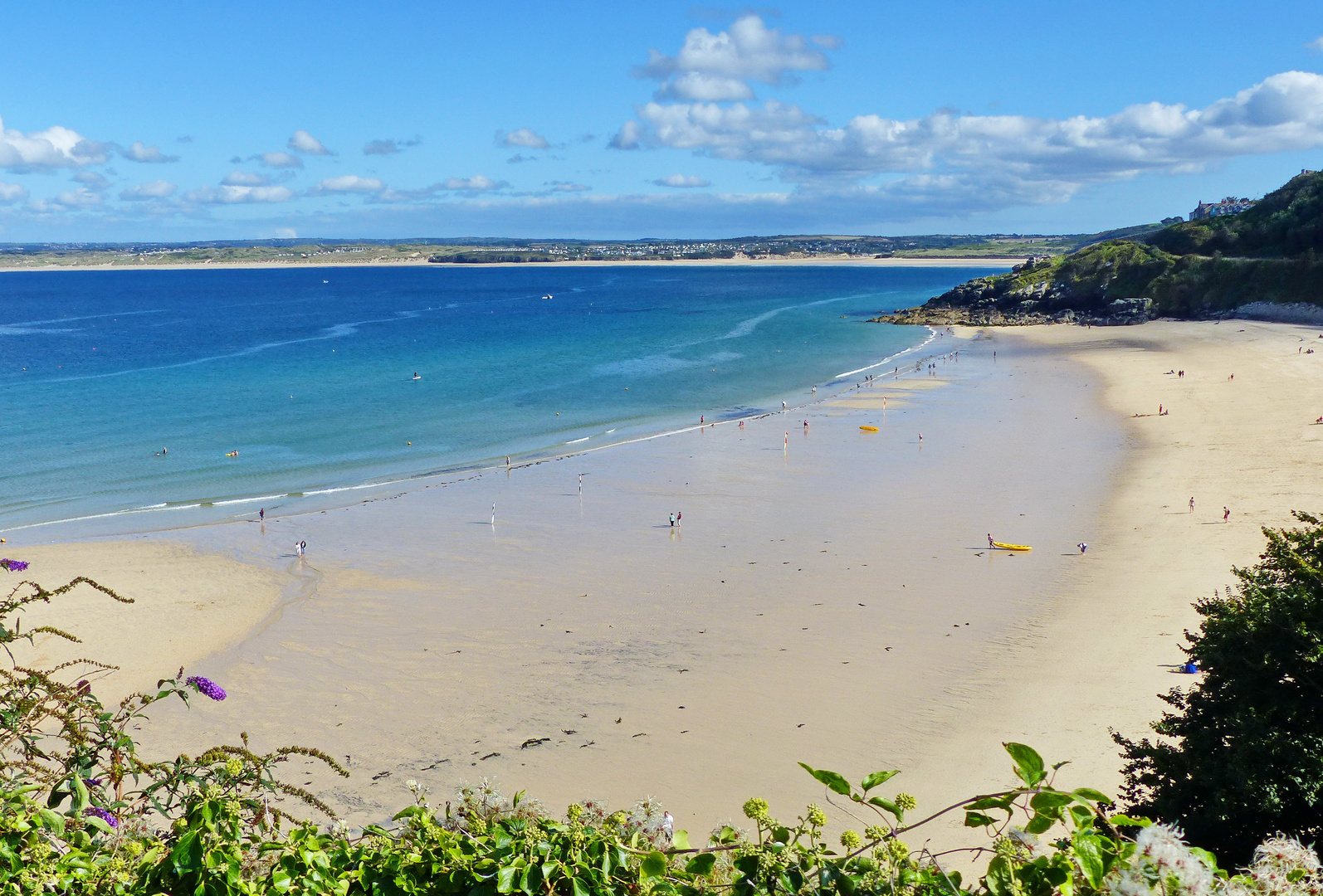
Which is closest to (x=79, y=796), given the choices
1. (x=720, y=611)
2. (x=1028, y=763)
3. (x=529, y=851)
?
(x=529, y=851)

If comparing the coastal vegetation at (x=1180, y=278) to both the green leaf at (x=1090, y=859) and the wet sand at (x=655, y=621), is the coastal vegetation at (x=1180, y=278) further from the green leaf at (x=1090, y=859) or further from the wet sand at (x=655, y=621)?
the green leaf at (x=1090, y=859)

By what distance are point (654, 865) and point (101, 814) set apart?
2.93 metres

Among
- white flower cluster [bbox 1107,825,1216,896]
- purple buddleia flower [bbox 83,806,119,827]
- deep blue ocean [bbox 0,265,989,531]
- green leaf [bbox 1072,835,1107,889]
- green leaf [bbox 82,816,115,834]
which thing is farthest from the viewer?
deep blue ocean [bbox 0,265,989,531]

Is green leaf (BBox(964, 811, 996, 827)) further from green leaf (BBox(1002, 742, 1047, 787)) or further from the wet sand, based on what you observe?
the wet sand

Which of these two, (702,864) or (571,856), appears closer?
(702,864)

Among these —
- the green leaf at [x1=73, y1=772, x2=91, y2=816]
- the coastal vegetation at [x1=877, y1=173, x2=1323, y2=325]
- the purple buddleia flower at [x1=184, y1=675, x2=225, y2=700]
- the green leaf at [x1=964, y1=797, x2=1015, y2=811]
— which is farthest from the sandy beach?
the coastal vegetation at [x1=877, y1=173, x2=1323, y2=325]

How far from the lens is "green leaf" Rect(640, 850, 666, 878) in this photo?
11.7 ft

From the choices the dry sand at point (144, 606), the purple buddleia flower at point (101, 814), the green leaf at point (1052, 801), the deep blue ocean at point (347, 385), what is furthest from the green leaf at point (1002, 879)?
the deep blue ocean at point (347, 385)

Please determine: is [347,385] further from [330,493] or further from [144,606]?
[144,606]

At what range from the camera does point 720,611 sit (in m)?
18.9

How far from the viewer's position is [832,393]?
50.4m

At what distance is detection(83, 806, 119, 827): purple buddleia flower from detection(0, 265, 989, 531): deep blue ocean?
25.7 m

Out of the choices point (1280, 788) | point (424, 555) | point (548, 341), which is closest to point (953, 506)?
point (424, 555)

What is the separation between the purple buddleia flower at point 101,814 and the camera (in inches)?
175
